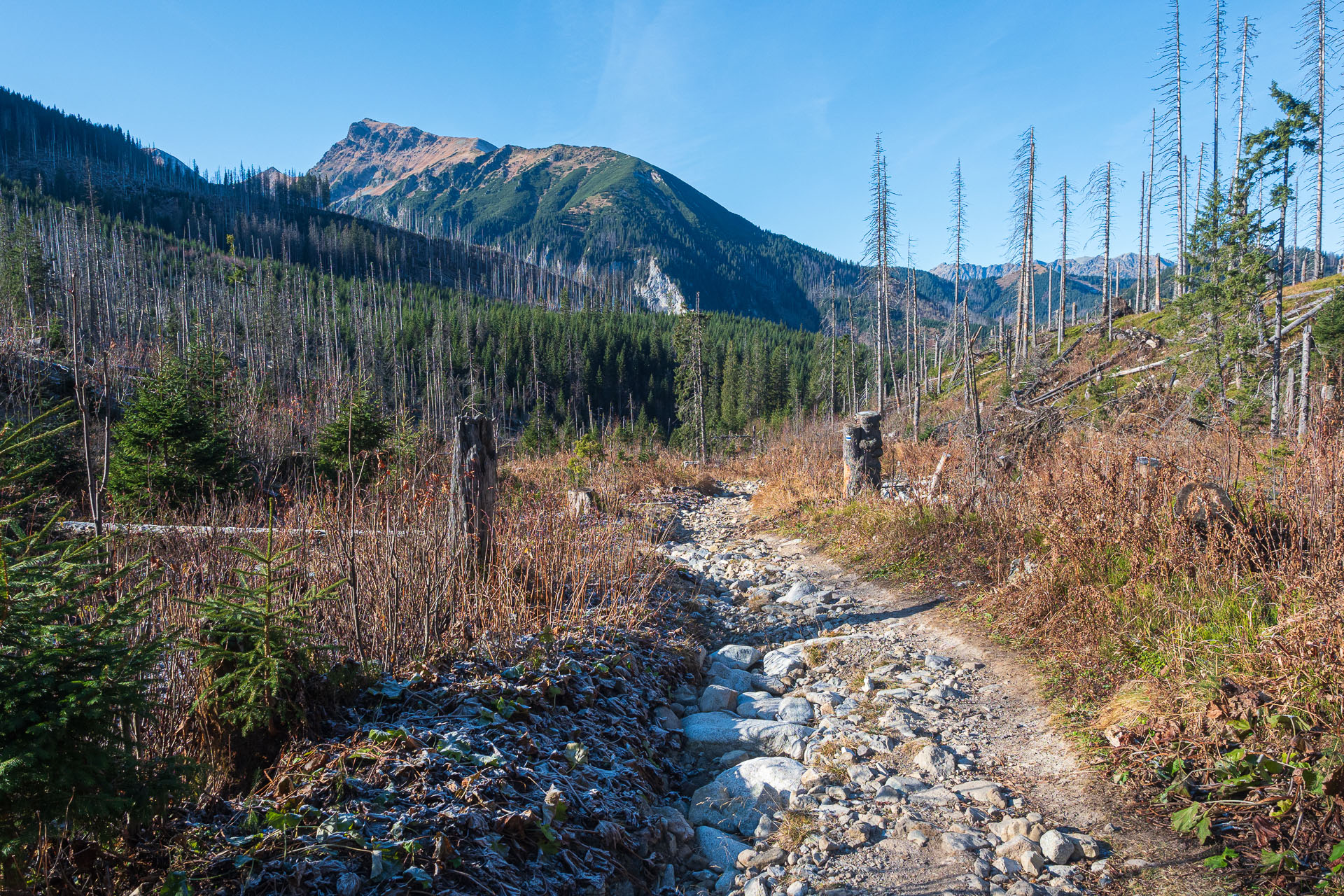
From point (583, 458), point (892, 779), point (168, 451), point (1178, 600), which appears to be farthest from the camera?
point (583, 458)

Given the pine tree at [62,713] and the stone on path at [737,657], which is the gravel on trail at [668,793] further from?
the stone on path at [737,657]

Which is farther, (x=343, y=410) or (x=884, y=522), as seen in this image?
(x=343, y=410)

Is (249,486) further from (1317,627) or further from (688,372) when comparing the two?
(688,372)

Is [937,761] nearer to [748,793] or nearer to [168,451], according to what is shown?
[748,793]

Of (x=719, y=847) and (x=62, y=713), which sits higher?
(x=62, y=713)

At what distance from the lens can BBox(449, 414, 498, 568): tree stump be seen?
4961 millimetres

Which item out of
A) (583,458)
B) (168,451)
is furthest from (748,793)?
(583,458)

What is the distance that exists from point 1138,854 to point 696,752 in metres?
2.17

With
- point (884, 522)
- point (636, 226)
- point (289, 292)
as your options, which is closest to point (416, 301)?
point (289, 292)

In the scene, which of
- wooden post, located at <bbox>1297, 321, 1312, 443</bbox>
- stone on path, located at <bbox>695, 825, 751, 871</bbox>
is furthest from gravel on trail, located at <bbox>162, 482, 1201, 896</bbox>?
wooden post, located at <bbox>1297, 321, 1312, 443</bbox>

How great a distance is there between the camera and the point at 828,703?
4.30 meters

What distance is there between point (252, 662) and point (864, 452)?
869cm

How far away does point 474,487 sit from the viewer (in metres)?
5.22

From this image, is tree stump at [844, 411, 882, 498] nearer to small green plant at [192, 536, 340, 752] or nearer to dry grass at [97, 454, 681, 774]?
dry grass at [97, 454, 681, 774]
